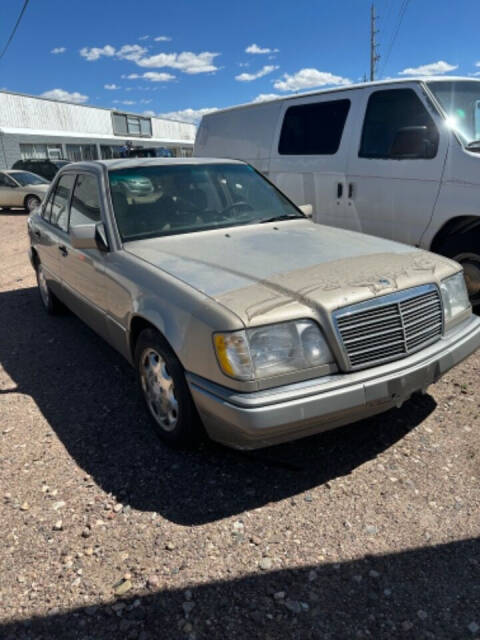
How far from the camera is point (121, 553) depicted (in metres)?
2.30

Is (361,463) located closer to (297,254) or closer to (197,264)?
(297,254)

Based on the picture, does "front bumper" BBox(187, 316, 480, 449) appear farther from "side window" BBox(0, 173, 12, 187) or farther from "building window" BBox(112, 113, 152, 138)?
"building window" BBox(112, 113, 152, 138)

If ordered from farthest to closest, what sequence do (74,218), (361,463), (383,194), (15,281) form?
(15,281), (383,194), (74,218), (361,463)

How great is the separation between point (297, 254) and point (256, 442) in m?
1.24

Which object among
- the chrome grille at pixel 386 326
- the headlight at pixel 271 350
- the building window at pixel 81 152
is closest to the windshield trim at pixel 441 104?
the chrome grille at pixel 386 326

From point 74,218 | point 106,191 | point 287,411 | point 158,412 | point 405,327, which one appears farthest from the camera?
point 74,218

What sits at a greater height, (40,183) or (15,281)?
(40,183)

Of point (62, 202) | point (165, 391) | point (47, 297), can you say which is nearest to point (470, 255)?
point (165, 391)

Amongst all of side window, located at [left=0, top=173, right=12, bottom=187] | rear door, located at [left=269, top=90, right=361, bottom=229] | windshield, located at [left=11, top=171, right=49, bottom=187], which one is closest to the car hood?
rear door, located at [left=269, top=90, right=361, bottom=229]

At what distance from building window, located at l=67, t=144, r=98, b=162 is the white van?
108 ft

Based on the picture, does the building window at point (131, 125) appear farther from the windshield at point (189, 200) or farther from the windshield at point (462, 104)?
the windshield at point (189, 200)

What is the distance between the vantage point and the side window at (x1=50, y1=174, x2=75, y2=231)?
4.47m

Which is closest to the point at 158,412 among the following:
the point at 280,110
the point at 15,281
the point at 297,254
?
the point at 297,254

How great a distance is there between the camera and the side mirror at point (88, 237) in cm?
337
